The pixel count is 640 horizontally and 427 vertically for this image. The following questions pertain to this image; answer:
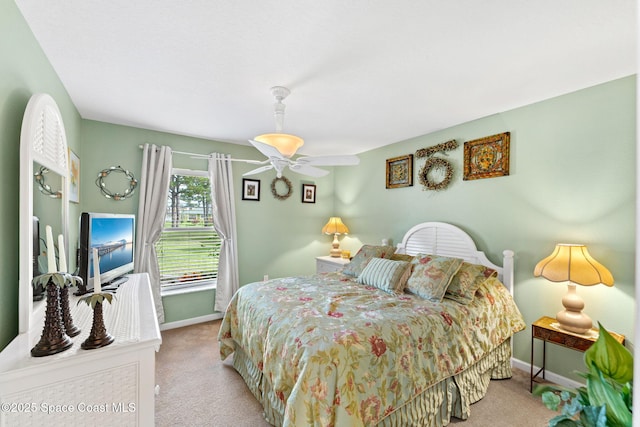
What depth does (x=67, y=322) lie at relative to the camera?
4.11 feet

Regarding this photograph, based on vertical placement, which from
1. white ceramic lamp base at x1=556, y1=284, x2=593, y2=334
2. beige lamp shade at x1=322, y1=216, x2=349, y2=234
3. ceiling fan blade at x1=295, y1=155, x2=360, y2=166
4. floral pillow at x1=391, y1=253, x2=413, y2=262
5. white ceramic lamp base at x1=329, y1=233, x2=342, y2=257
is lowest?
white ceramic lamp base at x1=556, y1=284, x2=593, y2=334

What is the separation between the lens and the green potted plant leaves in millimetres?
523

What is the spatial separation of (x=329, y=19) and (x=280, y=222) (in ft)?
10.8

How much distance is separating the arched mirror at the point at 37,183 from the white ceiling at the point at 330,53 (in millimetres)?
556

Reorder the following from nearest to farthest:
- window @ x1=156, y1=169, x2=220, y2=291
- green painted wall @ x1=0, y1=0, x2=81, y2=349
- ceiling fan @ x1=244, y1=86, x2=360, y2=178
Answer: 1. green painted wall @ x1=0, y1=0, x2=81, y2=349
2. ceiling fan @ x1=244, y1=86, x2=360, y2=178
3. window @ x1=156, y1=169, x2=220, y2=291

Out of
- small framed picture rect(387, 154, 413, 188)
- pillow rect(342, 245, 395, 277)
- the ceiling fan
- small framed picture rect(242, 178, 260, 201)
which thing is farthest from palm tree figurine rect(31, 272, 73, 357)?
small framed picture rect(387, 154, 413, 188)

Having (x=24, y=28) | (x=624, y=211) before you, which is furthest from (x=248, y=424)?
(x=624, y=211)

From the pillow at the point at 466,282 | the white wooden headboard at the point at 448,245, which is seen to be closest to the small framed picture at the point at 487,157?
the white wooden headboard at the point at 448,245

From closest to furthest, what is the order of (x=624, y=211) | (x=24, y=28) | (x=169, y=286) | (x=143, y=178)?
1. (x=24, y=28)
2. (x=624, y=211)
3. (x=143, y=178)
4. (x=169, y=286)

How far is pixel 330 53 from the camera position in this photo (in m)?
1.82

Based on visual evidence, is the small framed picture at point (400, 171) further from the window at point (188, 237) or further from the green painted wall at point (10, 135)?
the green painted wall at point (10, 135)

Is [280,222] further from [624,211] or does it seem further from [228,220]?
[624,211]

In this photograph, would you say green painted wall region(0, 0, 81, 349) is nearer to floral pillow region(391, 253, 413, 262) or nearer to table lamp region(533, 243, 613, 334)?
floral pillow region(391, 253, 413, 262)

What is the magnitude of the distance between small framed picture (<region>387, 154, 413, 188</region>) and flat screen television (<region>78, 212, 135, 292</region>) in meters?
3.24
